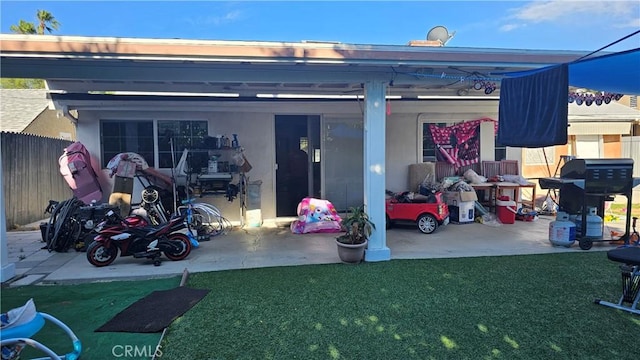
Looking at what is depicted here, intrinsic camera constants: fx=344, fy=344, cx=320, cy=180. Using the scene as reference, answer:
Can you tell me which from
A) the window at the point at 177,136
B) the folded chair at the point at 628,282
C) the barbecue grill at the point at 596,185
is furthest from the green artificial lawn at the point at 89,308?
the barbecue grill at the point at 596,185

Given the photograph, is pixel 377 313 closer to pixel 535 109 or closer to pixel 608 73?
pixel 535 109

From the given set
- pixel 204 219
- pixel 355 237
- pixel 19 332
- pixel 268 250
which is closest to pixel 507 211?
pixel 355 237

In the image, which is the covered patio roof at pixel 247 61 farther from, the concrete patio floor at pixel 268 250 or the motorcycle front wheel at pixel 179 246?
the concrete patio floor at pixel 268 250

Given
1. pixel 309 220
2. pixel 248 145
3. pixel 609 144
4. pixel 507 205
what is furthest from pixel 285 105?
pixel 609 144

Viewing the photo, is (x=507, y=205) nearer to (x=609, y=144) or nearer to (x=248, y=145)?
(x=248, y=145)

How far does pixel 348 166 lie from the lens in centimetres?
793

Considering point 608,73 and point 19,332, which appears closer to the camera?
point 19,332

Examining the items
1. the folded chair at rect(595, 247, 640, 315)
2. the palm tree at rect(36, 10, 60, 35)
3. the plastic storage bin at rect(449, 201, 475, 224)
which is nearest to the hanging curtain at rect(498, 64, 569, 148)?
the folded chair at rect(595, 247, 640, 315)

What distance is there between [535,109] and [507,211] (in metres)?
3.89

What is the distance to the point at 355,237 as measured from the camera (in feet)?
15.6

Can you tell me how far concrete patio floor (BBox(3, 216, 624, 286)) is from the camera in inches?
179

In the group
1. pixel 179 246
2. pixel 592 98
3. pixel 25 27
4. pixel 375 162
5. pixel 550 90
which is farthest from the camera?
pixel 25 27

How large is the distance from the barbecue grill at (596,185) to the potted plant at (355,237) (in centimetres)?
329

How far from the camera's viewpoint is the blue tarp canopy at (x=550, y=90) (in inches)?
149
